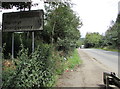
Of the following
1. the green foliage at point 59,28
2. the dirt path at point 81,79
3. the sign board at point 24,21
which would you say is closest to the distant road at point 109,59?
the dirt path at point 81,79

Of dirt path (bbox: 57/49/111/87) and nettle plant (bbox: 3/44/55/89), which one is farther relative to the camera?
dirt path (bbox: 57/49/111/87)

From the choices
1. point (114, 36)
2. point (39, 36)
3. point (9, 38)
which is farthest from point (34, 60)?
point (114, 36)

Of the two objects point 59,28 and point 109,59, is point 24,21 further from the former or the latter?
point 109,59

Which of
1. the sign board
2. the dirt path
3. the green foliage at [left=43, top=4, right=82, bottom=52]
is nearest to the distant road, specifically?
the dirt path

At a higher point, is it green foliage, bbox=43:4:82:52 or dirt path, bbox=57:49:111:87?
green foliage, bbox=43:4:82:52

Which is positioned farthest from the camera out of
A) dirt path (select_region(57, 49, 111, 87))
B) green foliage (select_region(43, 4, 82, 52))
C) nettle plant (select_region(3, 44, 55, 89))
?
green foliage (select_region(43, 4, 82, 52))

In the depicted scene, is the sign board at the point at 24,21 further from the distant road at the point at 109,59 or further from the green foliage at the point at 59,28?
the distant road at the point at 109,59

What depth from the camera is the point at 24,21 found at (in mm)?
5012

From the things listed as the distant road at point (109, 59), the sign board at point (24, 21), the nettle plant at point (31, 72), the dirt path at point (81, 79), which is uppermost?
the sign board at point (24, 21)

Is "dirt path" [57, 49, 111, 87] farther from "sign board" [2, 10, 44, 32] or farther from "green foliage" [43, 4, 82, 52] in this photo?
"green foliage" [43, 4, 82, 52]

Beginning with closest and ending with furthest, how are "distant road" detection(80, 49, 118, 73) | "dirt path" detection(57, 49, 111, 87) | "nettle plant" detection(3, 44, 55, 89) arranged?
1. "nettle plant" detection(3, 44, 55, 89)
2. "dirt path" detection(57, 49, 111, 87)
3. "distant road" detection(80, 49, 118, 73)

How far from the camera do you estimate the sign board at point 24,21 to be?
4918mm

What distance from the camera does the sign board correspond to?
4918mm

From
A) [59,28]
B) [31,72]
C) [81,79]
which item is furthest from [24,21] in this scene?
[59,28]
